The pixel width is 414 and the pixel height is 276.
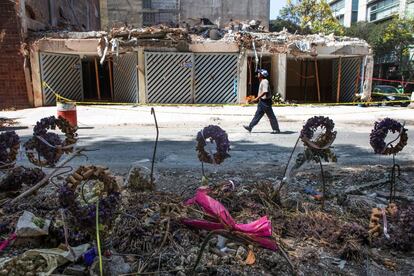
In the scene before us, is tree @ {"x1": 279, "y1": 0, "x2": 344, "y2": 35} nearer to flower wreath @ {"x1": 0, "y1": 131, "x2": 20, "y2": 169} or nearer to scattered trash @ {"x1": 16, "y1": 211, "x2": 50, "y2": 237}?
flower wreath @ {"x1": 0, "y1": 131, "x2": 20, "y2": 169}

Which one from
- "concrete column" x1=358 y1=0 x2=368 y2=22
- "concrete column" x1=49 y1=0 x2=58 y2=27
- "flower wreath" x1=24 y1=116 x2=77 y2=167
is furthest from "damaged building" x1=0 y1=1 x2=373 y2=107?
"concrete column" x1=358 y1=0 x2=368 y2=22

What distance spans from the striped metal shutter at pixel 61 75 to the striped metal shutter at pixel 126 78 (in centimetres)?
177

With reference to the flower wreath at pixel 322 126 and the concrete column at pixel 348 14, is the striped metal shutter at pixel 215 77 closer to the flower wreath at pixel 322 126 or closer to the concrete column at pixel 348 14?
the flower wreath at pixel 322 126

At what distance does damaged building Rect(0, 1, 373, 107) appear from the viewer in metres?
15.8

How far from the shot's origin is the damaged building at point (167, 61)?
15750 millimetres

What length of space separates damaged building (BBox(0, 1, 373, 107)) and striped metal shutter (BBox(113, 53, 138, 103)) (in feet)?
0.15

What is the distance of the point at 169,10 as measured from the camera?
3828cm

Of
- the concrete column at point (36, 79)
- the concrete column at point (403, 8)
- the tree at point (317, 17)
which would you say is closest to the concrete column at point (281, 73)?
the concrete column at point (36, 79)

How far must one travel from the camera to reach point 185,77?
55.4 feet

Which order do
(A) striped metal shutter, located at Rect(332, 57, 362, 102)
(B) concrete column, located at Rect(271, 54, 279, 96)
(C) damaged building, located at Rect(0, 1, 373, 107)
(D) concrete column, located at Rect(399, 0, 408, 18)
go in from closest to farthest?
(C) damaged building, located at Rect(0, 1, 373, 107), (B) concrete column, located at Rect(271, 54, 279, 96), (A) striped metal shutter, located at Rect(332, 57, 362, 102), (D) concrete column, located at Rect(399, 0, 408, 18)

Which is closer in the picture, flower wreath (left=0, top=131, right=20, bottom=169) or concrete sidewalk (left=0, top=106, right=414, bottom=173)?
flower wreath (left=0, top=131, right=20, bottom=169)

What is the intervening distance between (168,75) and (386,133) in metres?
13.4

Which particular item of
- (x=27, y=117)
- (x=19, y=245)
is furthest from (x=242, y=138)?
(x=27, y=117)

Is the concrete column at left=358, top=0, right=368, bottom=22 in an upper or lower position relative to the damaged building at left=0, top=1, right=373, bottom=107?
upper
